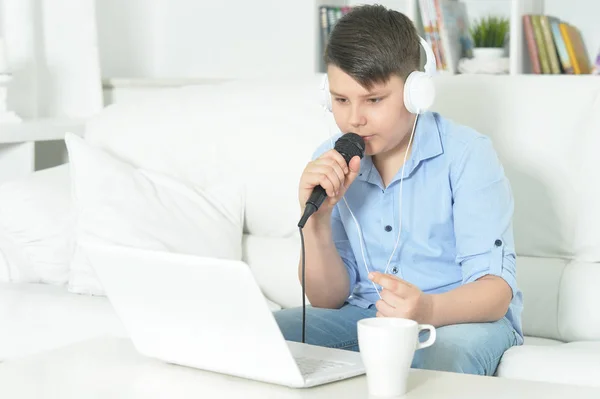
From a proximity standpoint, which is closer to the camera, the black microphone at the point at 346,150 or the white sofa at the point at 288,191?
the black microphone at the point at 346,150

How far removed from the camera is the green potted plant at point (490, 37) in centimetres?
299

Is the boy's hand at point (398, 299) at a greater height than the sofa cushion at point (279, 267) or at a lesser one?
greater

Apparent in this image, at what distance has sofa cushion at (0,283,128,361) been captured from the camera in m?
2.03

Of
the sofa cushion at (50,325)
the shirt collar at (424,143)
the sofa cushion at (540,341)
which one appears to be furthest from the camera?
the sofa cushion at (50,325)

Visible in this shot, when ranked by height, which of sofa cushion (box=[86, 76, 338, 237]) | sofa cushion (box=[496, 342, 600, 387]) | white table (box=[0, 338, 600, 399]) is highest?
sofa cushion (box=[86, 76, 338, 237])

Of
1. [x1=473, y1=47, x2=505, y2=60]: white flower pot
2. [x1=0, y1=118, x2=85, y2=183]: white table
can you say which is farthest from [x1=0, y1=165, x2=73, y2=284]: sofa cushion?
[x1=473, y1=47, x2=505, y2=60]: white flower pot

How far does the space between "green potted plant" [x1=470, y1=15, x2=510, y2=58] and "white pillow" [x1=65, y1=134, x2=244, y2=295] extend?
111 centimetres

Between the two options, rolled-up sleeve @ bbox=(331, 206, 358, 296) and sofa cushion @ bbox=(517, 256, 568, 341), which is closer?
rolled-up sleeve @ bbox=(331, 206, 358, 296)

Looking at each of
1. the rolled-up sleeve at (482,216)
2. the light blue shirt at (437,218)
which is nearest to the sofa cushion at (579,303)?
the light blue shirt at (437,218)

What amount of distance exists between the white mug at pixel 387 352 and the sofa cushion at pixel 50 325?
982 mm

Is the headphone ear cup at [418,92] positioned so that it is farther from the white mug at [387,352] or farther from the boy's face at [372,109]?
the white mug at [387,352]

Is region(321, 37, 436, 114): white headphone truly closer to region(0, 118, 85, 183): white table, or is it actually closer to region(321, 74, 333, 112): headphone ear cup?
region(321, 74, 333, 112): headphone ear cup

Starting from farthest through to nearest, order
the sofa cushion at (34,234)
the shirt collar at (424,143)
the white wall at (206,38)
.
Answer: the white wall at (206,38), the sofa cushion at (34,234), the shirt collar at (424,143)

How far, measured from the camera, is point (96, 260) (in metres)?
1.29
